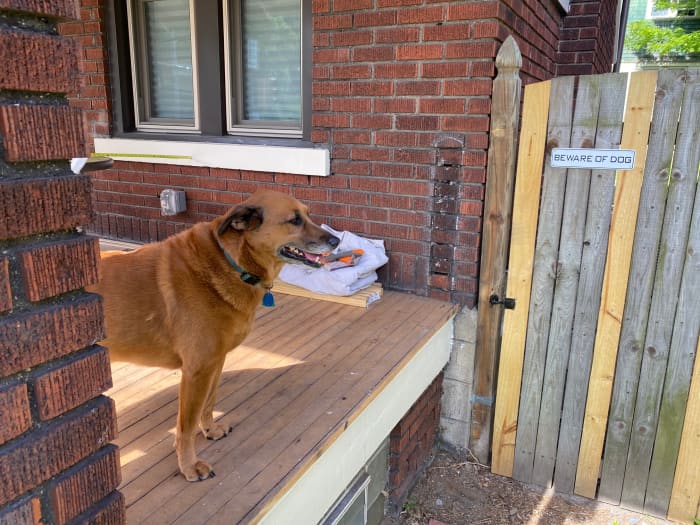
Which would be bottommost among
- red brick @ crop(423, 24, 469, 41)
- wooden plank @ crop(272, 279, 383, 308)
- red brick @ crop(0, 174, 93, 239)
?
wooden plank @ crop(272, 279, 383, 308)

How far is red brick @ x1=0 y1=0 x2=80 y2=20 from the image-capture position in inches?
32.6

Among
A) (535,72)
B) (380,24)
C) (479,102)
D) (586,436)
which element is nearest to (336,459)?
(586,436)

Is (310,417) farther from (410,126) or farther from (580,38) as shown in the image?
(580,38)

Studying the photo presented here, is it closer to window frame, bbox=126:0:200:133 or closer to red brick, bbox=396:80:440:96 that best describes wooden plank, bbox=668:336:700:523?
red brick, bbox=396:80:440:96

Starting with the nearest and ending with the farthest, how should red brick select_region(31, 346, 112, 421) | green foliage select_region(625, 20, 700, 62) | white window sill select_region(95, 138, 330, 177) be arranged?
Result: red brick select_region(31, 346, 112, 421)
white window sill select_region(95, 138, 330, 177)
green foliage select_region(625, 20, 700, 62)

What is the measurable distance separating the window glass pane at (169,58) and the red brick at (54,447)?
3.68 m

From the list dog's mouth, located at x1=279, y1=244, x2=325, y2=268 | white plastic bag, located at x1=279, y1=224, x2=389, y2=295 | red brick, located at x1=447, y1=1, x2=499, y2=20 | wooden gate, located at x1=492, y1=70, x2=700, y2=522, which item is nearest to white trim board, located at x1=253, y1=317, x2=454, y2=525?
wooden gate, located at x1=492, y1=70, x2=700, y2=522

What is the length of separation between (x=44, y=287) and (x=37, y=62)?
38 centimetres

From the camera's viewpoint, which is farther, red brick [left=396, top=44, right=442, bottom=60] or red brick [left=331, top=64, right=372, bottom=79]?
red brick [left=331, top=64, right=372, bottom=79]

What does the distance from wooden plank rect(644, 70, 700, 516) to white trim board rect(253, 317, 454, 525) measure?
124cm

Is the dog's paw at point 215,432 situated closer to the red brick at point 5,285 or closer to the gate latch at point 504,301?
the red brick at point 5,285

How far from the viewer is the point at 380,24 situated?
3.24 metres

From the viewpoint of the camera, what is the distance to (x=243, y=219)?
206cm

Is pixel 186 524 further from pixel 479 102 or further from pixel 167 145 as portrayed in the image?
pixel 167 145
